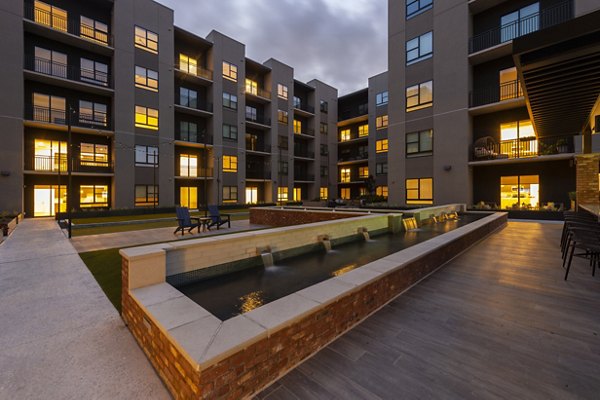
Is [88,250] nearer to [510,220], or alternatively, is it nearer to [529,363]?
[529,363]

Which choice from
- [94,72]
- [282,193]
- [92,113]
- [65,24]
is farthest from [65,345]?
[282,193]

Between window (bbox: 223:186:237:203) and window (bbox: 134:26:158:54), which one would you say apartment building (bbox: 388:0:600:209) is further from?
window (bbox: 134:26:158:54)

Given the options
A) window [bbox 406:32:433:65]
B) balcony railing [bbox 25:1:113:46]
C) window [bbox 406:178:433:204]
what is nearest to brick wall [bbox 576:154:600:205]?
window [bbox 406:178:433:204]

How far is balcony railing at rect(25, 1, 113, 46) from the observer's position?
18.0 m

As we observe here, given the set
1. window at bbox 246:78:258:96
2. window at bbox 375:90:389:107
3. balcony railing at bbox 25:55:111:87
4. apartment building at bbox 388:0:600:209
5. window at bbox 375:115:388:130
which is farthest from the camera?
window at bbox 375:90:389:107

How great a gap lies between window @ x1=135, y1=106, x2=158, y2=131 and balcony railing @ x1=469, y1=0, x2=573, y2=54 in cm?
2491

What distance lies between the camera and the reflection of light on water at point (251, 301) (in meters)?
3.91

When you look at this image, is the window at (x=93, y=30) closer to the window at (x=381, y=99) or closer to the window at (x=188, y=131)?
the window at (x=188, y=131)

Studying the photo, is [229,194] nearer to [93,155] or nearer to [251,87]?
[93,155]

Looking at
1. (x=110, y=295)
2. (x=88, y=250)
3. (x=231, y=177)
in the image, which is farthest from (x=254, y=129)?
(x=110, y=295)

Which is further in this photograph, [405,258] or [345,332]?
[405,258]

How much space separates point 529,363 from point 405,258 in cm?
228

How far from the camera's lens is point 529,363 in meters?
2.73

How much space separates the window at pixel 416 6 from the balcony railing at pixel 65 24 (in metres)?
23.6
